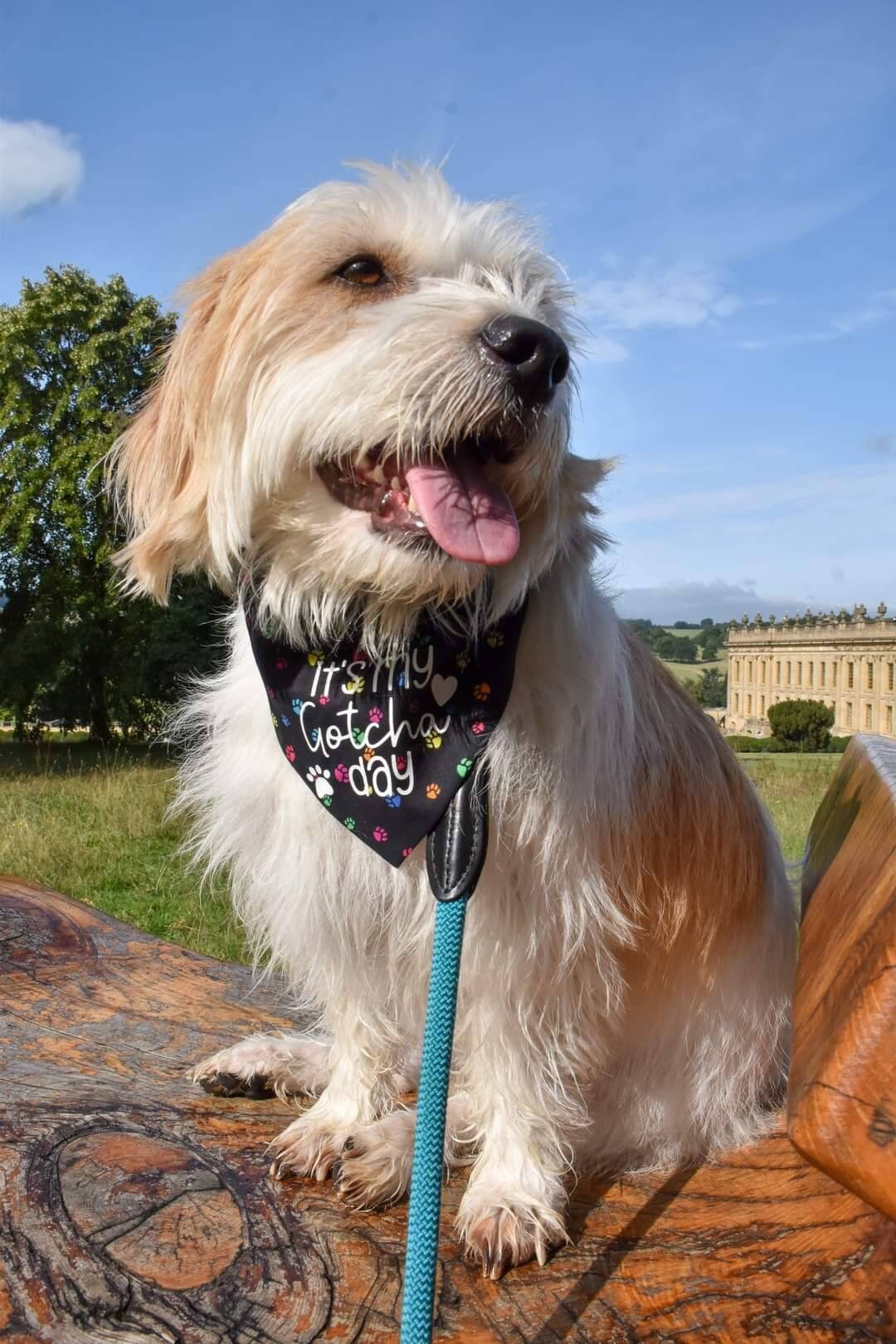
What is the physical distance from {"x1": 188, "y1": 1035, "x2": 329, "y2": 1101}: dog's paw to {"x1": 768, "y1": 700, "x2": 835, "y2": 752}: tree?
62.3 metres

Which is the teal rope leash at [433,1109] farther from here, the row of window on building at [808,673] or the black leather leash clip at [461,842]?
the row of window on building at [808,673]

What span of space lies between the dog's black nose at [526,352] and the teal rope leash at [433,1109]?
0.98m

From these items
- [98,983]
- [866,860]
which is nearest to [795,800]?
[98,983]

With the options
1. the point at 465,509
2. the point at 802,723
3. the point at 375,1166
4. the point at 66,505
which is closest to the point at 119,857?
the point at 375,1166

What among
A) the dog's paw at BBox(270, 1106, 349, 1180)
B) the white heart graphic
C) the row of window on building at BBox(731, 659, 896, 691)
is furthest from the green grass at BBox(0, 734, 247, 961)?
the row of window on building at BBox(731, 659, 896, 691)

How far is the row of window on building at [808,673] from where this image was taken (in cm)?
7231

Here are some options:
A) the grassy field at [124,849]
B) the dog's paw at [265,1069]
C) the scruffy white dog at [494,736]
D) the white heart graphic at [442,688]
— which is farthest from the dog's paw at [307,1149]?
the grassy field at [124,849]

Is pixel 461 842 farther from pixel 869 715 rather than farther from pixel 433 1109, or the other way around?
pixel 869 715

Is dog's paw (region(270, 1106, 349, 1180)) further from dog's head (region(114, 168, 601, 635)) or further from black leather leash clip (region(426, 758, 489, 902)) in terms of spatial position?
dog's head (region(114, 168, 601, 635))

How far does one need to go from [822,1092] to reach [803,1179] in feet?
4.45

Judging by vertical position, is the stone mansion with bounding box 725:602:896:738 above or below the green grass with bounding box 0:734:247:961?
above

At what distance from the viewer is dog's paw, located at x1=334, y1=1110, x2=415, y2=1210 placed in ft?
7.18

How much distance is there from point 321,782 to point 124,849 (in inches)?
252

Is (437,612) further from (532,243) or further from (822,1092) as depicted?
(822,1092)
